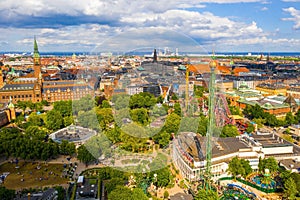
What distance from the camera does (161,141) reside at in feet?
68.0

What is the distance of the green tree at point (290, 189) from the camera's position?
13.7m

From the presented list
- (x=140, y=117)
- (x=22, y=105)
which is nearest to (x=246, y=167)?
(x=140, y=117)

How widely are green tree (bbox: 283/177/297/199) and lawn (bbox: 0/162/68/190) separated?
12880 millimetres

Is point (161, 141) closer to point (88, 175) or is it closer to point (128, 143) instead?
point (128, 143)

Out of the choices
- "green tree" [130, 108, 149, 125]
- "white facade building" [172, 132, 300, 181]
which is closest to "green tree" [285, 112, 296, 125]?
"white facade building" [172, 132, 300, 181]

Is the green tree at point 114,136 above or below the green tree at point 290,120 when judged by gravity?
above

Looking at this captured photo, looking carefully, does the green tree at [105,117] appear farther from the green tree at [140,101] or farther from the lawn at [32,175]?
the lawn at [32,175]

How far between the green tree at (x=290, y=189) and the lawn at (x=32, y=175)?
1288 cm

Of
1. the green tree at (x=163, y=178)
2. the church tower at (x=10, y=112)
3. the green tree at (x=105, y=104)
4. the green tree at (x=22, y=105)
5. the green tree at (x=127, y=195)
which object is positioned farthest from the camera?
the green tree at (x=22, y=105)

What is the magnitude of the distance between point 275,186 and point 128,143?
32.4 ft

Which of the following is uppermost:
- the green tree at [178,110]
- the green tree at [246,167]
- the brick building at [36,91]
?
the brick building at [36,91]

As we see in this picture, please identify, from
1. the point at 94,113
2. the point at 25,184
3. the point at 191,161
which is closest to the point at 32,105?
the point at 94,113

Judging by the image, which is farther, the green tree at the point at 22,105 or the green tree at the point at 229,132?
the green tree at the point at 22,105

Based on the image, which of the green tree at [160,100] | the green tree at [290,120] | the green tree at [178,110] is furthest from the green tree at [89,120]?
the green tree at [290,120]
